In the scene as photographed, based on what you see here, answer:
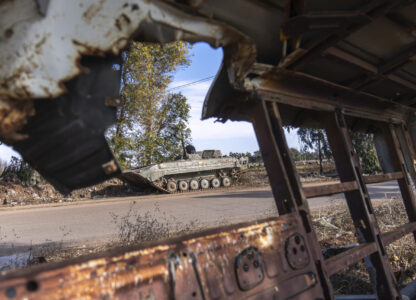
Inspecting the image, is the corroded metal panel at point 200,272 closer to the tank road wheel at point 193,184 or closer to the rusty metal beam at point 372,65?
the rusty metal beam at point 372,65

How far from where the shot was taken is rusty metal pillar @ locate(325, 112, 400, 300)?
2465 millimetres

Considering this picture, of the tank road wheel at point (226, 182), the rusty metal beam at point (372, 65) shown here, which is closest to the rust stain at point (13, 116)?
the rusty metal beam at point (372, 65)

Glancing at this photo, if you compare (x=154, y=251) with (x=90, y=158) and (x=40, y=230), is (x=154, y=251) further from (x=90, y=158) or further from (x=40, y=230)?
(x=40, y=230)

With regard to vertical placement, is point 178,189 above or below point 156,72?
below

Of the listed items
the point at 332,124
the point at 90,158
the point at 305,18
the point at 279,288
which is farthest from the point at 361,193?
the point at 90,158

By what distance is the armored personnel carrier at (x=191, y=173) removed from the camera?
53.8ft

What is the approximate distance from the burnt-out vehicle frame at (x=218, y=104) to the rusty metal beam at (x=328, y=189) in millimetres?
14

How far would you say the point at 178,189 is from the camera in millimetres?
17984

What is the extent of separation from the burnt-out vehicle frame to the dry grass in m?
0.82

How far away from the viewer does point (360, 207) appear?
2.61m

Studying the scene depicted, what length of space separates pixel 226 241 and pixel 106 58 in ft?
3.47

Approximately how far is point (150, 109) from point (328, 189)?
17.0m

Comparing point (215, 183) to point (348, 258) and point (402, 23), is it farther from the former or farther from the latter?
point (402, 23)

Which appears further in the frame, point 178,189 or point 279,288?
point 178,189
